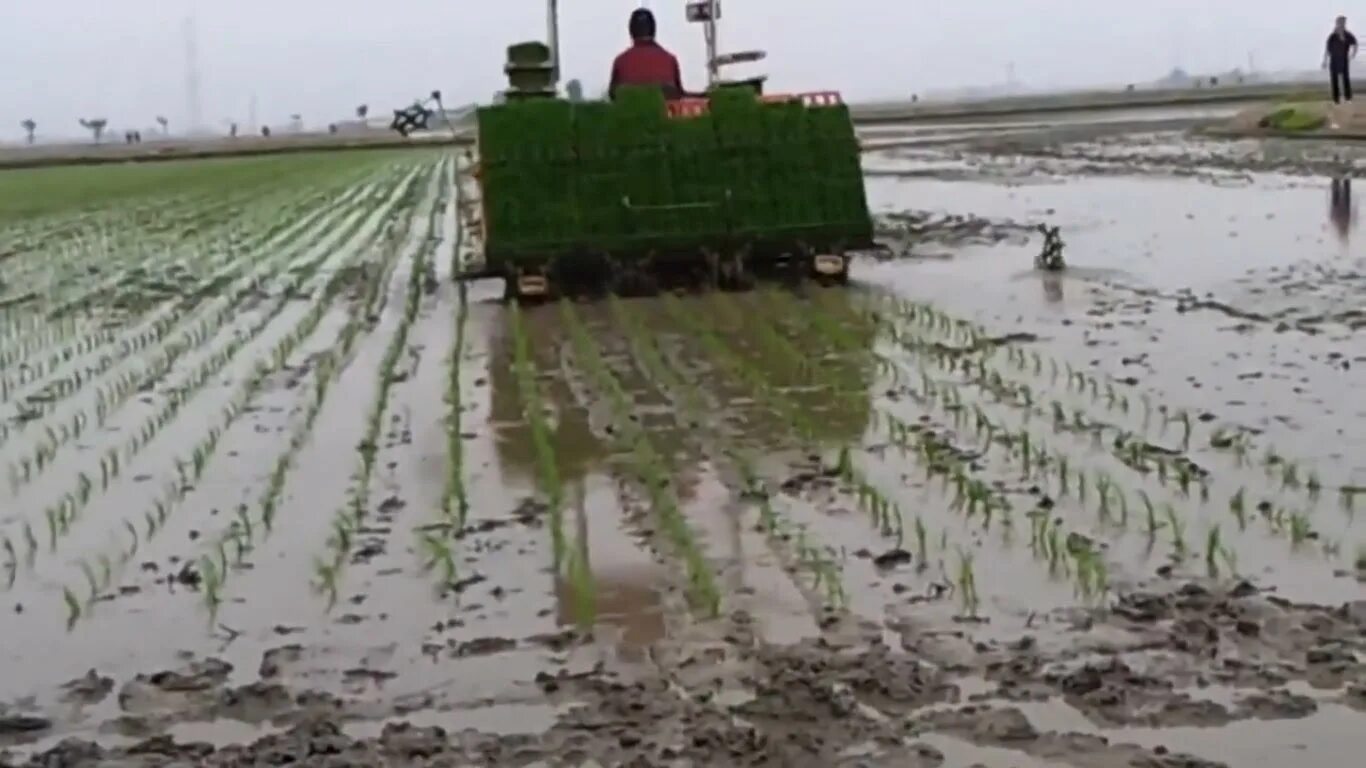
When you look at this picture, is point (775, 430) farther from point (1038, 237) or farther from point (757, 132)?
point (1038, 237)

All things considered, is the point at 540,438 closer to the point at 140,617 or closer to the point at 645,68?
the point at 140,617

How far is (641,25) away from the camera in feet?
43.2

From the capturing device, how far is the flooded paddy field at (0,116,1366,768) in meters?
4.13

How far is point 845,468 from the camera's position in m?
6.54

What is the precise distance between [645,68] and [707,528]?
7.67m

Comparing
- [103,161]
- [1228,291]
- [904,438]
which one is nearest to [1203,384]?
[904,438]

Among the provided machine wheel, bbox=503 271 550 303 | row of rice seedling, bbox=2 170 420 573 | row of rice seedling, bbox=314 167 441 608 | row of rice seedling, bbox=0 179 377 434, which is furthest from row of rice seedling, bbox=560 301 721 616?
row of rice seedling, bbox=0 179 377 434

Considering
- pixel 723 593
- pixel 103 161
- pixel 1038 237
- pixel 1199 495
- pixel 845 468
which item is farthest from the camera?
pixel 103 161

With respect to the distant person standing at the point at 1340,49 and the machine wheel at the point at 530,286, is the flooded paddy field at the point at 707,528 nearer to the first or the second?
the machine wheel at the point at 530,286

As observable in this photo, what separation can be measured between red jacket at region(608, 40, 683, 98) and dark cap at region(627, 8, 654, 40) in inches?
4.1

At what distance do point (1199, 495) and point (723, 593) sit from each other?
1.70m

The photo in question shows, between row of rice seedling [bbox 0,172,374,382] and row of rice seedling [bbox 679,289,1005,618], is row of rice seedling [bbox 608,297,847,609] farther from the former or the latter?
row of rice seedling [bbox 0,172,374,382]

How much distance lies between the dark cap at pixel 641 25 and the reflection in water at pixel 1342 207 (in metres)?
5.05

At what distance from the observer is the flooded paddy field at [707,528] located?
4133mm
